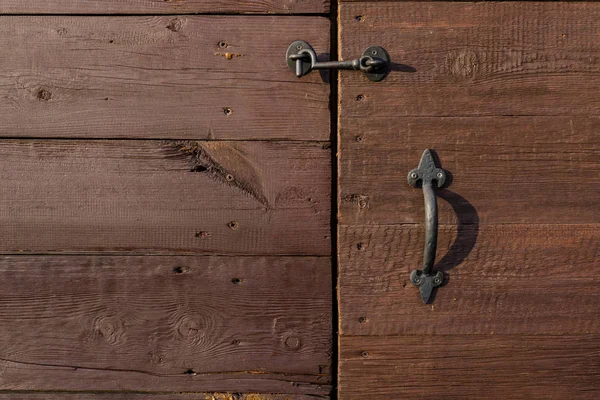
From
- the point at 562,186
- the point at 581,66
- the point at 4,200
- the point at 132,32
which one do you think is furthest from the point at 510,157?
the point at 4,200

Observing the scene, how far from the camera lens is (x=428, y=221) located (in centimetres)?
105

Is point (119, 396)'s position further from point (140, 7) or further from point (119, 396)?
point (140, 7)

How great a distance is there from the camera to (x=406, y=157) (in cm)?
109

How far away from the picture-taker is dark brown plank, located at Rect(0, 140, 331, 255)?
1099mm

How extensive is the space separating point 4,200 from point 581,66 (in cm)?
130

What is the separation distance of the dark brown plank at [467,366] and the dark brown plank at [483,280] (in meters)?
0.03

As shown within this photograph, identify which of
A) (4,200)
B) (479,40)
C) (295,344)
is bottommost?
(295,344)

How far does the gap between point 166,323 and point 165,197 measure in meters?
0.28

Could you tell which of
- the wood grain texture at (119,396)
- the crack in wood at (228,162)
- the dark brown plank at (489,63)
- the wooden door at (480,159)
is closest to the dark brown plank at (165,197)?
the crack in wood at (228,162)

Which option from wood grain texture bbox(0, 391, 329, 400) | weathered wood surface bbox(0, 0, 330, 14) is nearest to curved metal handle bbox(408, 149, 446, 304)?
wood grain texture bbox(0, 391, 329, 400)

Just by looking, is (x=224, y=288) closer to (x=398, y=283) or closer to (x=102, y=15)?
(x=398, y=283)

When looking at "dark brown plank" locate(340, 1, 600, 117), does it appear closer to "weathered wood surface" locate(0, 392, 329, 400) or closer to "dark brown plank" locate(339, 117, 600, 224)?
"dark brown plank" locate(339, 117, 600, 224)

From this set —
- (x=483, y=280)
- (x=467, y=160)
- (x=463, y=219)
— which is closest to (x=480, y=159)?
(x=467, y=160)

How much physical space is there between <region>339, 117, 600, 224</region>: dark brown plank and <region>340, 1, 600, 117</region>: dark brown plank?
1.1 inches
